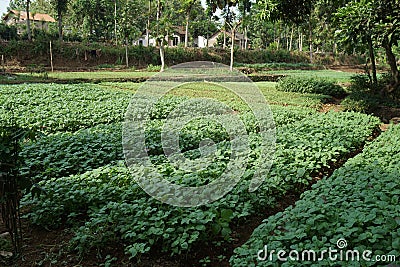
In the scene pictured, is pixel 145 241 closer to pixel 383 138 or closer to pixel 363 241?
pixel 363 241

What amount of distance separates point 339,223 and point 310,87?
16.9 metres

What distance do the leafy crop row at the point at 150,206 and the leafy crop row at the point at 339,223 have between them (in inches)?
20.9

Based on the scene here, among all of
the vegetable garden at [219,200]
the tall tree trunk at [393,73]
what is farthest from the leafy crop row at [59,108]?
the tall tree trunk at [393,73]

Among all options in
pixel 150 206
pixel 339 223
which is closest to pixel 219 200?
pixel 150 206

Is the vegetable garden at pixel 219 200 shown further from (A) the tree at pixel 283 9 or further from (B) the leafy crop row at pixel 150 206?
(A) the tree at pixel 283 9

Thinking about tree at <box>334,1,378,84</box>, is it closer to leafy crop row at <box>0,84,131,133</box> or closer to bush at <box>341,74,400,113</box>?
bush at <box>341,74,400,113</box>

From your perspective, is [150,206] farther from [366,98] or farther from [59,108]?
[366,98]

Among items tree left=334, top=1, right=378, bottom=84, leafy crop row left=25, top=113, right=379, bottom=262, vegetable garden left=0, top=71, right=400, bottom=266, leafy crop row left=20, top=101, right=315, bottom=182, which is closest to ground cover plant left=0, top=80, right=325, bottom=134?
leafy crop row left=20, top=101, right=315, bottom=182

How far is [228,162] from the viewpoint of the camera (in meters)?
6.14

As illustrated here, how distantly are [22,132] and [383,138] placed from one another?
6958 millimetres

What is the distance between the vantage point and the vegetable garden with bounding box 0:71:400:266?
3.55m

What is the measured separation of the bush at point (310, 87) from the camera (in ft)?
62.4

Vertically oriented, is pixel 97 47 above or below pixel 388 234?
above

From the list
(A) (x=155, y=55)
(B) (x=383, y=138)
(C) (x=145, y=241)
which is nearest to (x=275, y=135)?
(B) (x=383, y=138)
